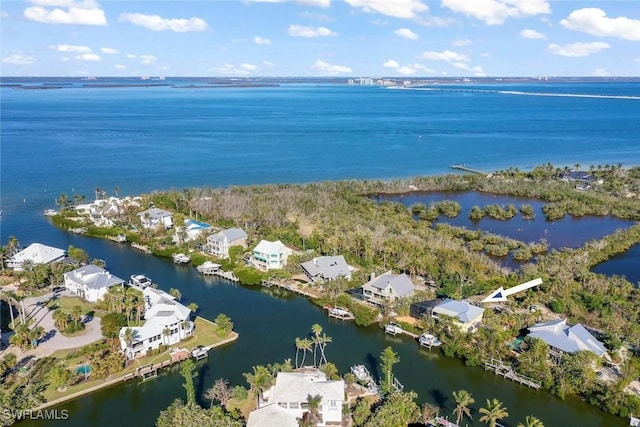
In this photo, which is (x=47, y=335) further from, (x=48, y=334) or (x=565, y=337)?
(x=565, y=337)

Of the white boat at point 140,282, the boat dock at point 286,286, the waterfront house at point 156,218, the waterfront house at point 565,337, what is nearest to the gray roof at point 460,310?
the waterfront house at point 565,337

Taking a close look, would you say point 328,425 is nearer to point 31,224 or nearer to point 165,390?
point 165,390

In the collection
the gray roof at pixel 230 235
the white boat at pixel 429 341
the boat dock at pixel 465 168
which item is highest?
the boat dock at pixel 465 168

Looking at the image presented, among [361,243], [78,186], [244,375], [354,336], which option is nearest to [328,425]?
[244,375]

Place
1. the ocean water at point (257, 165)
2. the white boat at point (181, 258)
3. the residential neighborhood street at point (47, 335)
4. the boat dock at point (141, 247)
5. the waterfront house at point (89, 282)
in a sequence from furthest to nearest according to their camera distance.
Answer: the boat dock at point (141, 247), the white boat at point (181, 258), the waterfront house at point (89, 282), the residential neighborhood street at point (47, 335), the ocean water at point (257, 165)

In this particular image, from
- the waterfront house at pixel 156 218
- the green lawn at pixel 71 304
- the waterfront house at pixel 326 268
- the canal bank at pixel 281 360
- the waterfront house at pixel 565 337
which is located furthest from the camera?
the waterfront house at pixel 156 218

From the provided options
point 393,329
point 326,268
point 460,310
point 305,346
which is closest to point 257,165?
point 326,268

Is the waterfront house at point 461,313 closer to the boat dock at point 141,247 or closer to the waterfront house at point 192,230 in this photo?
the waterfront house at point 192,230
